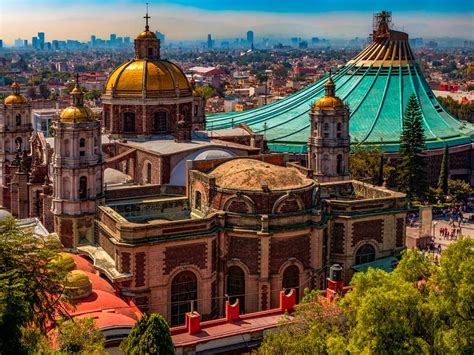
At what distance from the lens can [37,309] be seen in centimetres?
1484

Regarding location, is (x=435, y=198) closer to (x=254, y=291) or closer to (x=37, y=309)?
(x=254, y=291)

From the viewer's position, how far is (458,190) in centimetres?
4438

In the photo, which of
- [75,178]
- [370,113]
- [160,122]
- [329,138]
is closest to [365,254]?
[329,138]

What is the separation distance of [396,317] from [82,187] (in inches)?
614

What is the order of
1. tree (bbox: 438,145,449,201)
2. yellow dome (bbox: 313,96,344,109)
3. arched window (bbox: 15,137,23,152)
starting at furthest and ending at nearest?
tree (bbox: 438,145,449,201) → arched window (bbox: 15,137,23,152) → yellow dome (bbox: 313,96,344,109)

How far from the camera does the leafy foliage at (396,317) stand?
1427 centimetres

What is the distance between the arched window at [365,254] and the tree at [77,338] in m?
14.1

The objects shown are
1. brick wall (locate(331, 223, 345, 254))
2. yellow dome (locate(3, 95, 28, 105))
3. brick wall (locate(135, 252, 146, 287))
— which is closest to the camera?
brick wall (locate(135, 252, 146, 287))

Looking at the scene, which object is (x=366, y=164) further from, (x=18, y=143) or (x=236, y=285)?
(x=18, y=143)

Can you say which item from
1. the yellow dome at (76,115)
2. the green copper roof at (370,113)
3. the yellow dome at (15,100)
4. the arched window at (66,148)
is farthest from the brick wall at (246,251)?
the green copper roof at (370,113)

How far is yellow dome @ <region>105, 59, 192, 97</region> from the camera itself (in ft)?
109

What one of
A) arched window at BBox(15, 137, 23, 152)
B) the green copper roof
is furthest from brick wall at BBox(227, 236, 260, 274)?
the green copper roof

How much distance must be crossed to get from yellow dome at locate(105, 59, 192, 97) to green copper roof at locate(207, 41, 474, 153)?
15.8 m

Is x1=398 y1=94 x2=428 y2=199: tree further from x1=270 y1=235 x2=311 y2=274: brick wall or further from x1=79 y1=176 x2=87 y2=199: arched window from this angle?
x1=79 y1=176 x2=87 y2=199: arched window
